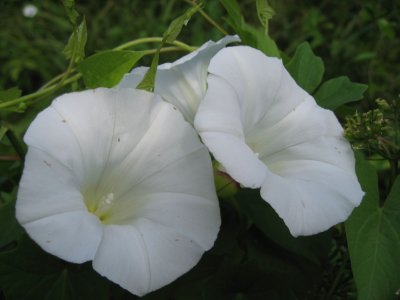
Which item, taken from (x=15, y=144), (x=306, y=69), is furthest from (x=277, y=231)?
(x=15, y=144)

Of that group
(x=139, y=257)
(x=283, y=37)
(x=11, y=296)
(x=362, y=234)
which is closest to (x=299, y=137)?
(x=362, y=234)

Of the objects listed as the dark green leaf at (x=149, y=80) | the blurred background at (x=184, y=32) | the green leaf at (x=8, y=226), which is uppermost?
the dark green leaf at (x=149, y=80)

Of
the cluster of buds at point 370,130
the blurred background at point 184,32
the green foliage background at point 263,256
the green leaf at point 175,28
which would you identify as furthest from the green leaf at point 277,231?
the blurred background at point 184,32

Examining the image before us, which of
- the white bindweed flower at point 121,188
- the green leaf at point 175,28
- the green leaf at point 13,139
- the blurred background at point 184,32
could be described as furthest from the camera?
the blurred background at point 184,32

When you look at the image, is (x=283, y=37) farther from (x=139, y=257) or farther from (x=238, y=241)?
(x=139, y=257)

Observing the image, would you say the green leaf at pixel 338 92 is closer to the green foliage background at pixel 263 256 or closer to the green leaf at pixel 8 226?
the green foliage background at pixel 263 256

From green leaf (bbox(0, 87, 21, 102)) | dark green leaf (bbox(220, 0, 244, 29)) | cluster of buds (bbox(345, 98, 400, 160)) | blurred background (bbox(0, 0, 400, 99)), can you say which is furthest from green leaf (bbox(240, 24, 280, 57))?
blurred background (bbox(0, 0, 400, 99))
